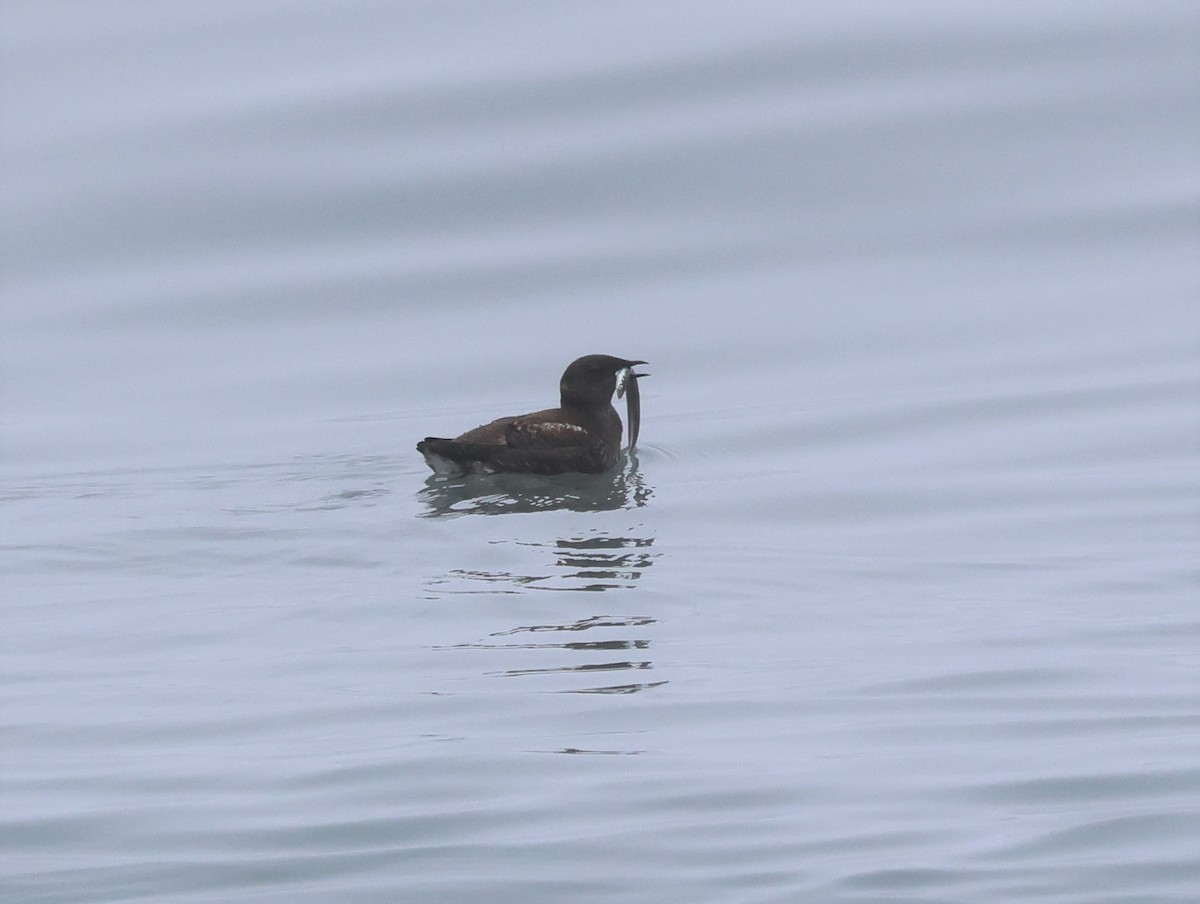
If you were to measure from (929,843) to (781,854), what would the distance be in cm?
30

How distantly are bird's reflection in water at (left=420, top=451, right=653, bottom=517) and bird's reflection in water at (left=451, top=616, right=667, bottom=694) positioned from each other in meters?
2.23

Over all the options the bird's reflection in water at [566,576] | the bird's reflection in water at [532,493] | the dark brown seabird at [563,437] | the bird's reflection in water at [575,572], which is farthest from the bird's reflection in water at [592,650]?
the dark brown seabird at [563,437]

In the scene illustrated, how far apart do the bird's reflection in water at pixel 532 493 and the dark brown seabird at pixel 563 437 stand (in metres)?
0.06

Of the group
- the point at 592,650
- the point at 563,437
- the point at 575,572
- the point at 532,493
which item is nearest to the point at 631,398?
the point at 563,437

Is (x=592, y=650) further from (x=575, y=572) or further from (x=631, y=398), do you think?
(x=631, y=398)

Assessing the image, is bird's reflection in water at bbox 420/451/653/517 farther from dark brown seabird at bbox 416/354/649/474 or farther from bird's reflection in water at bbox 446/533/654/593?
bird's reflection in water at bbox 446/533/654/593

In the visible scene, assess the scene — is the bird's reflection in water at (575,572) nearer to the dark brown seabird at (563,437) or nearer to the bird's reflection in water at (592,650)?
the bird's reflection in water at (592,650)

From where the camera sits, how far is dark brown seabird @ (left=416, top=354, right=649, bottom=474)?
904 cm

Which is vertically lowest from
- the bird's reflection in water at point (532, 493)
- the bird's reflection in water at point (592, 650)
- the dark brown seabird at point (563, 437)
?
the bird's reflection in water at point (592, 650)

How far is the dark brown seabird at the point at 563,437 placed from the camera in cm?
904

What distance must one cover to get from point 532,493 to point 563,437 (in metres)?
0.54

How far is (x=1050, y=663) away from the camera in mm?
5453

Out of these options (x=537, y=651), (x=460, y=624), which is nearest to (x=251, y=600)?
(x=460, y=624)

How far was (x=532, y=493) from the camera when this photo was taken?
888 cm
